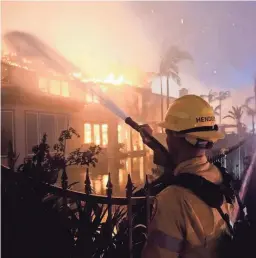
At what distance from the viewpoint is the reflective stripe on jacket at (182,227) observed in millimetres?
1339

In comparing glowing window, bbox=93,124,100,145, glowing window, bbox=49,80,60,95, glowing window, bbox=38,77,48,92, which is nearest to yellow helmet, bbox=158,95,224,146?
glowing window, bbox=38,77,48,92

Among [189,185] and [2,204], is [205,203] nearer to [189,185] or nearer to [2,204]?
[189,185]

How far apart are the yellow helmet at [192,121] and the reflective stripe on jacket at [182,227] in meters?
0.19

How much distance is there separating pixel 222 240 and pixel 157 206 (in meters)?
0.43

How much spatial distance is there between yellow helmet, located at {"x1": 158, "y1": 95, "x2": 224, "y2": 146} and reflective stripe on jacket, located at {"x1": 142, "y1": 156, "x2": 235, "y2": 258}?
19 cm

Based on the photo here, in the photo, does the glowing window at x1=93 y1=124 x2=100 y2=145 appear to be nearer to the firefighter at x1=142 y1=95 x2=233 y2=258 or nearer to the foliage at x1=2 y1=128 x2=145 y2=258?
the foliage at x1=2 y1=128 x2=145 y2=258

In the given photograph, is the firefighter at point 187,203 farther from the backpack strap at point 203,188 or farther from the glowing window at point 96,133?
the glowing window at point 96,133

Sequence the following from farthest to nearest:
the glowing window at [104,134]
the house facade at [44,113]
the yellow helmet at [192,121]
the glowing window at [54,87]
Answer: the glowing window at [104,134], the glowing window at [54,87], the house facade at [44,113], the yellow helmet at [192,121]

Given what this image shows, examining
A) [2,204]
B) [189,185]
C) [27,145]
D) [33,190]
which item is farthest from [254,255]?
[27,145]

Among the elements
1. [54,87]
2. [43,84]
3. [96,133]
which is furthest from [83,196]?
[96,133]

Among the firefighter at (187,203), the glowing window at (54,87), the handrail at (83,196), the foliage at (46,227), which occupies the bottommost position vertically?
the foliage at (46,227)

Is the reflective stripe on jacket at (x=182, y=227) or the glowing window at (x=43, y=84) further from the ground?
the glowing window at (x=43, y=84)

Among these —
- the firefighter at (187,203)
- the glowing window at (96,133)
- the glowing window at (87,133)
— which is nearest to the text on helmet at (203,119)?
the firefighter at (187,203)

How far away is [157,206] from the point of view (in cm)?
138
